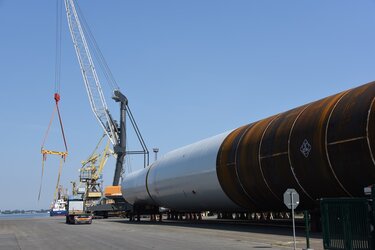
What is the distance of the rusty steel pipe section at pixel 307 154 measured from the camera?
20984mm

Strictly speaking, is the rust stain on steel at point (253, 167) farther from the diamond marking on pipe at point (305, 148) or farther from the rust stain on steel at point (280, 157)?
the diamond marking on pipe at point (305, 148)

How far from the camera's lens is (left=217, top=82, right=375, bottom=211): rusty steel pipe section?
21.0 meters

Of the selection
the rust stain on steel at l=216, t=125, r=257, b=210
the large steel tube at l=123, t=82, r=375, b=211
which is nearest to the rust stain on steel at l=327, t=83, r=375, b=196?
the large steel tube at l=123, t=82, r=375, b=211

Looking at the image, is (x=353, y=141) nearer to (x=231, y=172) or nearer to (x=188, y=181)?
(x=231, y=172)

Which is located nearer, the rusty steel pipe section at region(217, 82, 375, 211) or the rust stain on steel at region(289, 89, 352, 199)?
the rusty steel pipe section at region(217, 82, 375, 211)

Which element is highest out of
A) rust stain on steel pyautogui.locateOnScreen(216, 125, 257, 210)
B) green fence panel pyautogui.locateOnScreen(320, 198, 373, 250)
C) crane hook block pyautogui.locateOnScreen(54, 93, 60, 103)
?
crane hook block pyautogui.locateOnScreen(54, 93, 60, 103)

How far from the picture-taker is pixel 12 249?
20.9m

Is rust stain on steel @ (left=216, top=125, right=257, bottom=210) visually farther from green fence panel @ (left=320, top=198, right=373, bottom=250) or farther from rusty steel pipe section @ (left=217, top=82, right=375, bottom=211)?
green fence panel @ (left=320, top=198, right=373, bottom=250)

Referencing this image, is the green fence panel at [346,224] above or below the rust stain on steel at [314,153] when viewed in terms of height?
below

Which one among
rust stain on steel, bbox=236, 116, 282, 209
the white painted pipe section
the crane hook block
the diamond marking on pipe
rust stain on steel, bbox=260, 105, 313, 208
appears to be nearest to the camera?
the diamond marking on pipe

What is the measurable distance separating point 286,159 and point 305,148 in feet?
A: 6.24

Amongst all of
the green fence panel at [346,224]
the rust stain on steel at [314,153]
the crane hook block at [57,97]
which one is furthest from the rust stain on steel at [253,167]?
the crane hook block at [57,97]

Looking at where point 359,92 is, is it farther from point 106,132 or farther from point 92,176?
point 92,176

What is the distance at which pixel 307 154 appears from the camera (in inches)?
942
